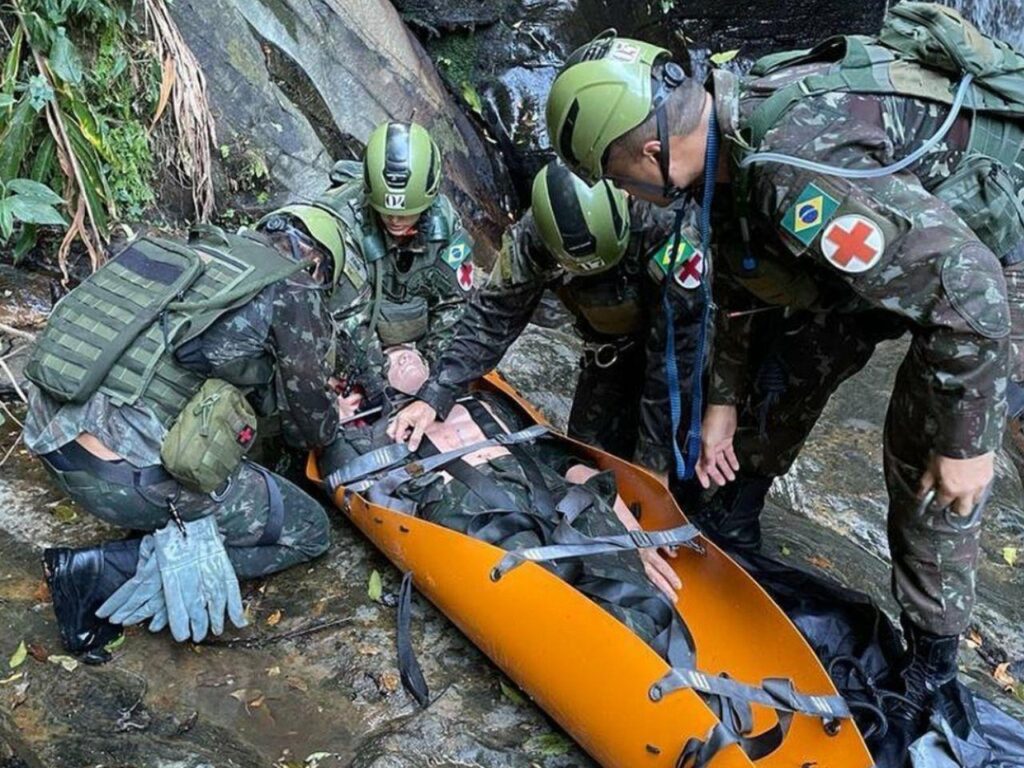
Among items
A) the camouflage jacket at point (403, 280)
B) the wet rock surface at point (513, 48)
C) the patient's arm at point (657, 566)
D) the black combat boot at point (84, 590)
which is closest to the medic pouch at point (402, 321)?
the camouflage jacket at point (403, 280)

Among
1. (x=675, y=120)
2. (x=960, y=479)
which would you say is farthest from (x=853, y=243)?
(x=960, y=479)

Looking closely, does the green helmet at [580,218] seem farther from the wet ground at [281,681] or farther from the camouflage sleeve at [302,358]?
the wet ground at [281,681]

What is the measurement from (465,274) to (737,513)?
2.05 m

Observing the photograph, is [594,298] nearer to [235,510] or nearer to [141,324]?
[235,510]

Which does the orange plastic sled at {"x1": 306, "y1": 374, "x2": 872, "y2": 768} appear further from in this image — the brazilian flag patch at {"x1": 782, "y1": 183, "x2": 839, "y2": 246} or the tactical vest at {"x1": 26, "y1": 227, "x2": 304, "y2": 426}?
the brazilian flag patch at {"x1": 782, "y1": 183, "x2": 839, "y2": 246}

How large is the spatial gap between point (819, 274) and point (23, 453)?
327 cm

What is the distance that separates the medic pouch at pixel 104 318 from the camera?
2975 millimetres

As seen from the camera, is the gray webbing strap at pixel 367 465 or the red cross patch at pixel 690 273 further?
the gray webbing strap at pixel 367 465

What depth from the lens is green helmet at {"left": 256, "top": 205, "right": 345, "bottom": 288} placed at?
4.23 m

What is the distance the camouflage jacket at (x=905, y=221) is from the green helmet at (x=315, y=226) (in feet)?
7.30

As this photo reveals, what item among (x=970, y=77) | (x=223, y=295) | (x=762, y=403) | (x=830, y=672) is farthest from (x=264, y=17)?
(x=830, y=672)

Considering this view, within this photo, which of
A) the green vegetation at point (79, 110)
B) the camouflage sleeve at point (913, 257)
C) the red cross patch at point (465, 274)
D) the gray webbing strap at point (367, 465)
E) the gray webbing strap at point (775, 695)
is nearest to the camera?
the camouflage sleeve at point (913, 257)

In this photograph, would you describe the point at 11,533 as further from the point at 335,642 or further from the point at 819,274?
the point at 819,274

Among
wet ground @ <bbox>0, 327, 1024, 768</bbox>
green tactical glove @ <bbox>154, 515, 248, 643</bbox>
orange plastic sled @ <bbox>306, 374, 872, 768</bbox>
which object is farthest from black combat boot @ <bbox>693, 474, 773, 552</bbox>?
green tactical glove @ <bbox>154, 515, 248, 643</bbox>
